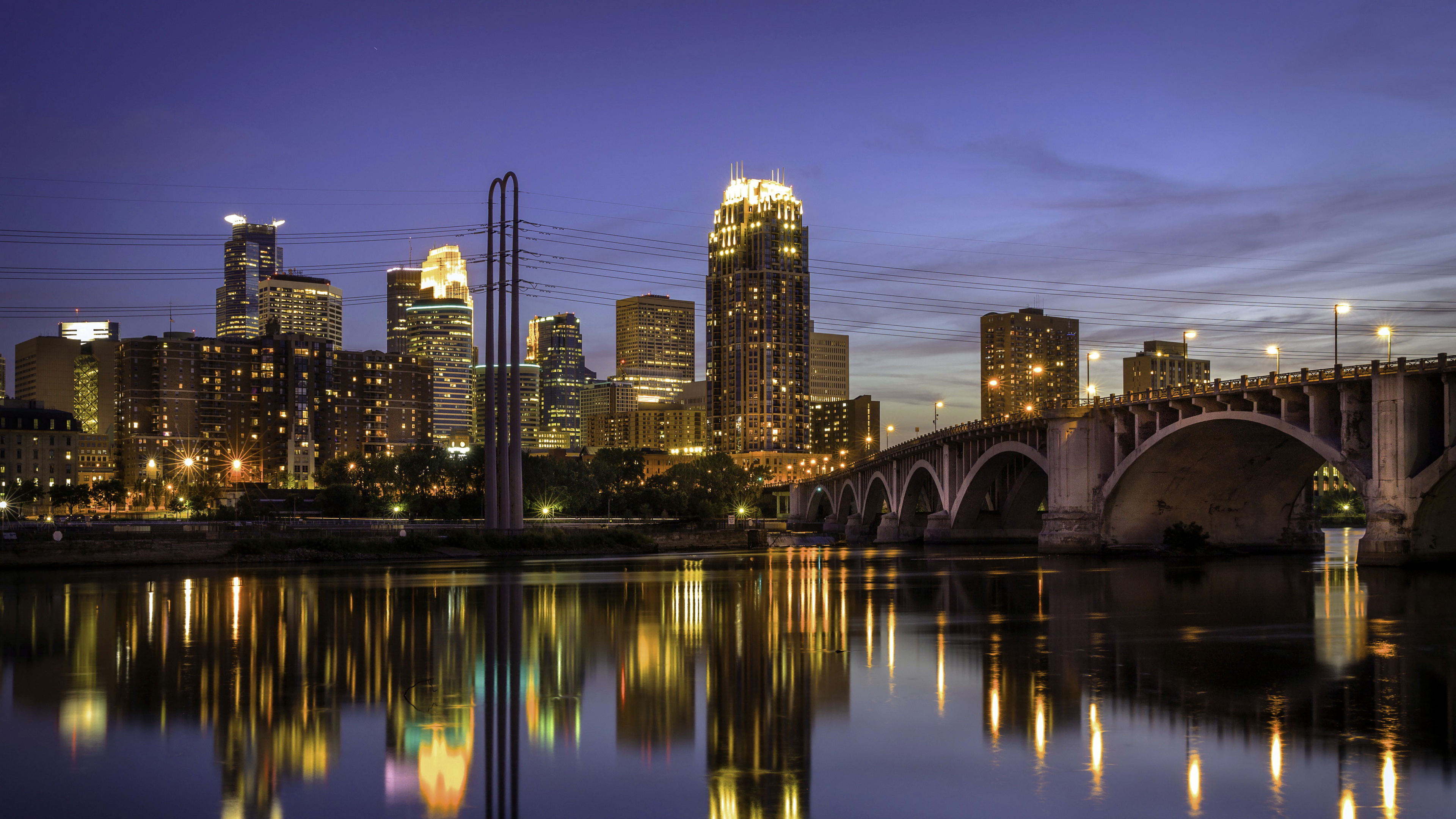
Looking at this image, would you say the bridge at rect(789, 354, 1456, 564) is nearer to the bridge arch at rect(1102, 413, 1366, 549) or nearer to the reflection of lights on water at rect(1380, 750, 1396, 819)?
the bridge arch at rect(1102, 413, 1366, 549)

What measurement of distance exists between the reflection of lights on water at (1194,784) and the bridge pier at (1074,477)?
226 ft

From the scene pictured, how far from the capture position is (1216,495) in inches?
3258

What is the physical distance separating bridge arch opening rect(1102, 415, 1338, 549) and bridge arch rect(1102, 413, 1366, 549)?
0.05m

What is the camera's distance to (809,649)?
1113 inches

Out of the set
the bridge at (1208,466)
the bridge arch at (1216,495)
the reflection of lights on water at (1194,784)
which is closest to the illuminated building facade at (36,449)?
the bridge at (1208,466)

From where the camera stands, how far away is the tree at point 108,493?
165m

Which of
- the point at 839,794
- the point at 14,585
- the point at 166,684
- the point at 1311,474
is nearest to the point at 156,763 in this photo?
the point at 166,684

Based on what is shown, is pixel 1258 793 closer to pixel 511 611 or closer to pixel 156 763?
pixel 156 763

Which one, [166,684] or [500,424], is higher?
[500,424]

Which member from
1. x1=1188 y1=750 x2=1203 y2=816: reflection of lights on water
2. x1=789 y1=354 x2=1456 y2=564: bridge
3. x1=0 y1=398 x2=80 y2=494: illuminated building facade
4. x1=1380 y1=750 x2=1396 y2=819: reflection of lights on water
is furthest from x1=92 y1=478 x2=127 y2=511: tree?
x1=1380 y1=750 x2=1396 y2=819: reflection of lights on water

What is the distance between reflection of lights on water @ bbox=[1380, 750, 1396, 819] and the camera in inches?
536

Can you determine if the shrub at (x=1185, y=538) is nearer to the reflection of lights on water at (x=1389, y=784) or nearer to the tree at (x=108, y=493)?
the reflection of lights on water at (x=1389, y=784)

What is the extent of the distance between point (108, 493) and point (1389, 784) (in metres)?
177

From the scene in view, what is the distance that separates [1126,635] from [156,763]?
77.8 ft
